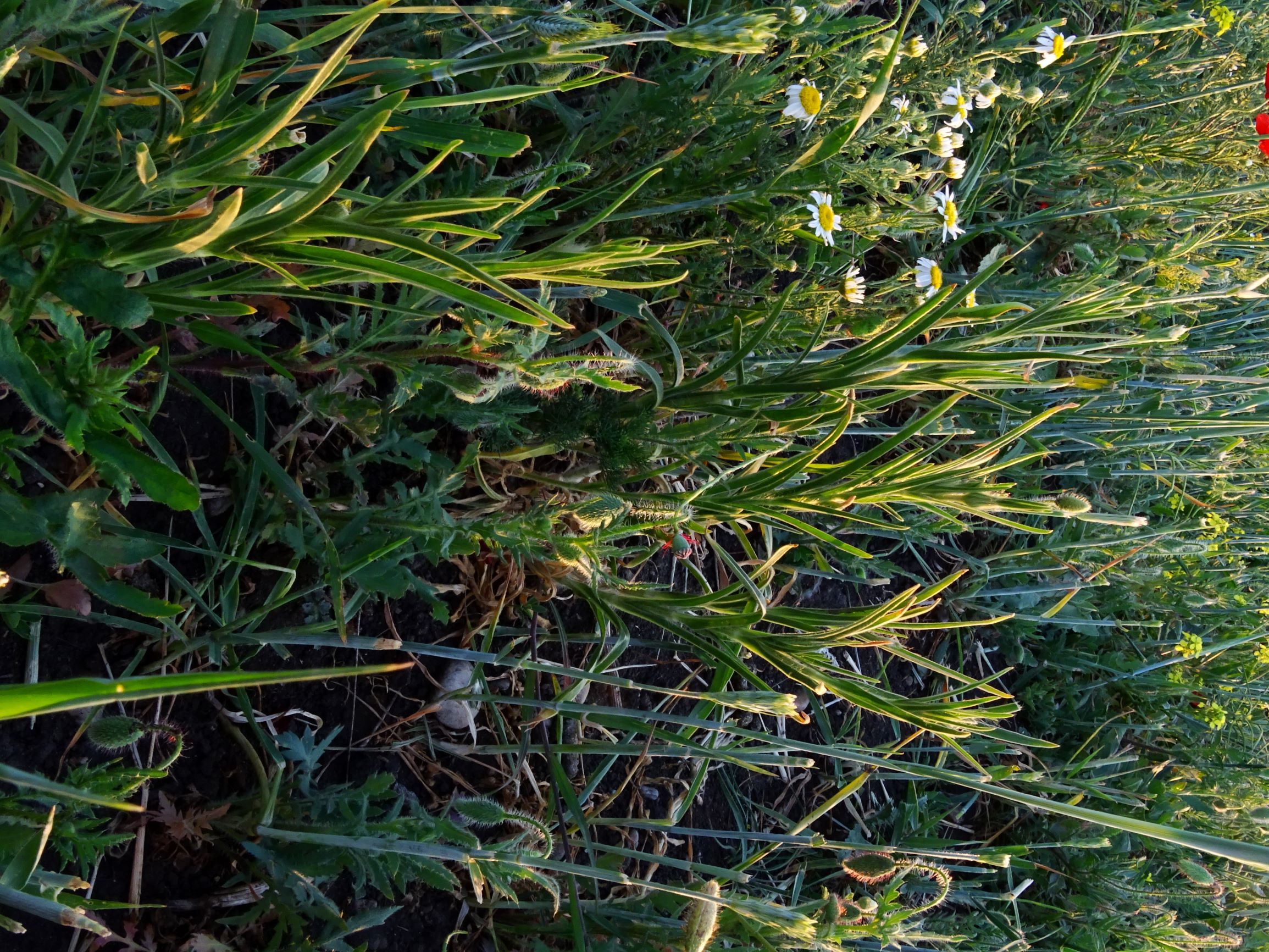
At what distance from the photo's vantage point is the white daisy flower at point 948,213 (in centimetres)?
187

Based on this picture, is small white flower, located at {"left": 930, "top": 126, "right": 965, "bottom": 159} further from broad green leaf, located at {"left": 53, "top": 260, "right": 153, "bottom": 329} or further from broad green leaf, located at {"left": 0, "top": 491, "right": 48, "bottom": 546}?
broad green leaf, located at {"left": 0, "top": 491, "right": 48, "bottom": 546}

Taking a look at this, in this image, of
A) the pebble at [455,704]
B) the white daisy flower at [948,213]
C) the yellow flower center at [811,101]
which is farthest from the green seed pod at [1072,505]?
the pebble at [455,704]

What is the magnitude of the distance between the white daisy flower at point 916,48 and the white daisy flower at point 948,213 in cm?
27

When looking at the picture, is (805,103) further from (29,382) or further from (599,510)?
(29,382)

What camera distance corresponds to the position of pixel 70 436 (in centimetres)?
79

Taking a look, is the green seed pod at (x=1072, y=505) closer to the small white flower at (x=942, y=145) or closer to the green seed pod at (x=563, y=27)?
the small white flower at (x=942, y=145)

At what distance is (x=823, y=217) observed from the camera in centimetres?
159

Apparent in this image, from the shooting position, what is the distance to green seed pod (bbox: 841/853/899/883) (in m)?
1.59

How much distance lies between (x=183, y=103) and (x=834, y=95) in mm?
1114

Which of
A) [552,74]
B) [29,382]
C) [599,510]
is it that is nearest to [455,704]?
[599,510]

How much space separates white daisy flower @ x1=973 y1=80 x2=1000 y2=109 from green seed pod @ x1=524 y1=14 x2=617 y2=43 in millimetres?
1065

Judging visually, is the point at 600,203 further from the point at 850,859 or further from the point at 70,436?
the point at 850,859

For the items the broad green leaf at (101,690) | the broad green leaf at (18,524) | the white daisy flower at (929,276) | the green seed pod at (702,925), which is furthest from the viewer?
the white daisy flower at (929,276)

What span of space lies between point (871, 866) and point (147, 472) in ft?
4.46
